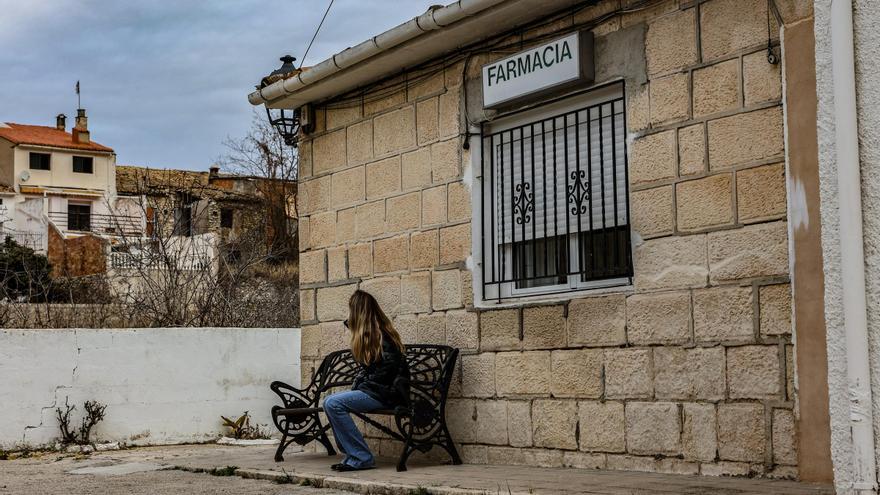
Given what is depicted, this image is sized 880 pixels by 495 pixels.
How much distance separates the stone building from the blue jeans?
0.79 metres

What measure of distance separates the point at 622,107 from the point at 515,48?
1.13 meters

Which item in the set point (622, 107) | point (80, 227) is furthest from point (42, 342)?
point (80, 227)

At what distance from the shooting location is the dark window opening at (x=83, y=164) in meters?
54.9

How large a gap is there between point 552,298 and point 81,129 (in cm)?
5364

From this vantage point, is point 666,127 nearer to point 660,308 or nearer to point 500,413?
point 660,308

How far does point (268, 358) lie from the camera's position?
13.7 meters

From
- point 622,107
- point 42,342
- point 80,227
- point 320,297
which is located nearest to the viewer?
point 622,107

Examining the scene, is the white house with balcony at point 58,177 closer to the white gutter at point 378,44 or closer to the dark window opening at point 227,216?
the dark window opening at point 227,216

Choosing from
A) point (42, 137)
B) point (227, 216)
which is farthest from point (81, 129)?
point (227, 216)

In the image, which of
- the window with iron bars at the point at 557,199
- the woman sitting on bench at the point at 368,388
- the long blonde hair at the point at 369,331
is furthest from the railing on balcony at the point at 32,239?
the window with iron bars at the point at 557,199

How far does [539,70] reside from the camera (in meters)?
7.95

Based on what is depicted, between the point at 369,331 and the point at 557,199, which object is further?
the point at 369,331

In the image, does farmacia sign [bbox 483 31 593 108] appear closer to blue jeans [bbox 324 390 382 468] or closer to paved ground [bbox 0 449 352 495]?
blue jeans [bbox 324 390 382 468]

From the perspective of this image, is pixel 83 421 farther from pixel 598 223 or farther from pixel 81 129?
pixel 81 129
